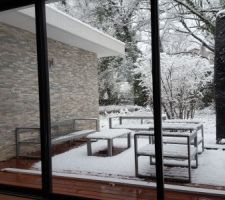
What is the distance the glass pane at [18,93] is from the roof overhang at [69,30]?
0.01m

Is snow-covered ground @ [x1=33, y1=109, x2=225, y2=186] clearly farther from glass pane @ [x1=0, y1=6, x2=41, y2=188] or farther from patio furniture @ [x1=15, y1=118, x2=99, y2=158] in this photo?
glass pane @ [x1=0, y1=6, x2=41, y2=188]

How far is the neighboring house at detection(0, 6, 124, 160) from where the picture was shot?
443 centimetres

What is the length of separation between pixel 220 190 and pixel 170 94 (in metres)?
3.37

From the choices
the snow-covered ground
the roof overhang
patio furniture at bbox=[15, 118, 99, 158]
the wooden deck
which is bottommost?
the wooden deck

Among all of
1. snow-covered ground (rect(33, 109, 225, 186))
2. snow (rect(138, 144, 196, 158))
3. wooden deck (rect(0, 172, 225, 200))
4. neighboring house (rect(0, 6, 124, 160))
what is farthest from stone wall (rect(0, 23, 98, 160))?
snow (rect(138, 144, 196, 158))

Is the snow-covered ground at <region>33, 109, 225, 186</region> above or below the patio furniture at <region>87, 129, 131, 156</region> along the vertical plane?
below

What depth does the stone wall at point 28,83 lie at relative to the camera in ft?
14.6

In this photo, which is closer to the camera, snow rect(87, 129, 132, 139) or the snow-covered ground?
the snow-covered ground

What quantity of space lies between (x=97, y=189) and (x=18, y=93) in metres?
2.39

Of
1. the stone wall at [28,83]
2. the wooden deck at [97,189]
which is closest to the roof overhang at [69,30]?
the stone wall at [28,83]

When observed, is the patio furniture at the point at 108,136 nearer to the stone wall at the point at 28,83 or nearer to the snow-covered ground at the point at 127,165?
the snow-covered ground at the point at 127,165

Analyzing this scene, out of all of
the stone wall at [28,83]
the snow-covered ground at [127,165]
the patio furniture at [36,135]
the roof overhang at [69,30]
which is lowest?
the snow-covered ground at [127,165]

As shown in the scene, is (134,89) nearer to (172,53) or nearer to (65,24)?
(172,53)

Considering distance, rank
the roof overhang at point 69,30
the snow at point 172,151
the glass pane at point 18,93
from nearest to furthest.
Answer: the snow at point 172,151 → the roof overhang at point 69,30 → the glass pane at point 18,93
